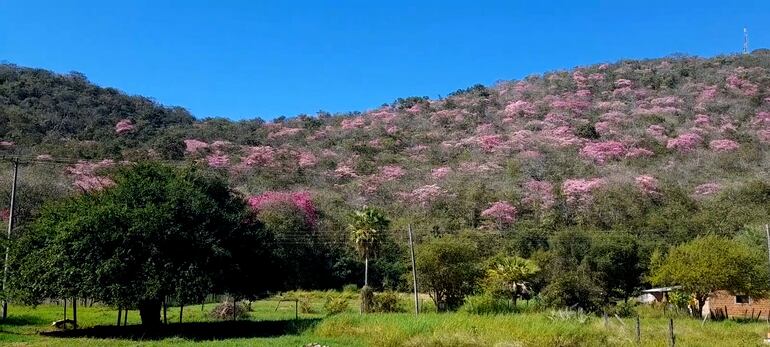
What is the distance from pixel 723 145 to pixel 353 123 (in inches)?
2051

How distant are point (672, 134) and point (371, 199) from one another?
40.2m

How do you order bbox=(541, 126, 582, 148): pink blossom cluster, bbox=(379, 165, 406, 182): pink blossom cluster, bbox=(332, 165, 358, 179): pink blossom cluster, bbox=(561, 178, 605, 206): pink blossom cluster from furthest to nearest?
bbox=(541, 126, 582, 148): pink blossom cluster
bbox=(332, 165, 358, 179): pink blossom cluster
bbox=(379, 165, 406, 182): pink blossom cluster
bbox=(561, 178, 605, 206): pink blossom cluster

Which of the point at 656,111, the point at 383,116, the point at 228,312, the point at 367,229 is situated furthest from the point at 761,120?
the point at 228,312

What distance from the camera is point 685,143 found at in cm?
7569

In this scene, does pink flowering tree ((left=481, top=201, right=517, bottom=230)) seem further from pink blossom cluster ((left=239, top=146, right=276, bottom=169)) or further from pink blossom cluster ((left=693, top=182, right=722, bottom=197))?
pink blossom cluster ((left=239, top=146, right=276, bottom=169))

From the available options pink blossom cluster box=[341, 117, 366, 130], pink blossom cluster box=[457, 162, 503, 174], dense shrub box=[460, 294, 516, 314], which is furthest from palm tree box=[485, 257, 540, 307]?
pink blossom cluster box=[341, 117, 366, 130]

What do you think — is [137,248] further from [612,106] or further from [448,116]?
[612,106]

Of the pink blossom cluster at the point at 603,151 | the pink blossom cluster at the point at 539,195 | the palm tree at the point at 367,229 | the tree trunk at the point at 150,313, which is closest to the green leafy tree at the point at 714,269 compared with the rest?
the palm tree at the point at 367,229

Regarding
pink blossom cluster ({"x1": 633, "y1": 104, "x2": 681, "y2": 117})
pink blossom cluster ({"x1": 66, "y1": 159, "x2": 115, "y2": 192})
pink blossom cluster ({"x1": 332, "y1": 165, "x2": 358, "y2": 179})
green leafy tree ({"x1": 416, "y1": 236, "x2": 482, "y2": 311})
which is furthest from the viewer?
pink blossom cluster ({"x1": 633, "y1": 104, "x2": 681, "y2": 117})

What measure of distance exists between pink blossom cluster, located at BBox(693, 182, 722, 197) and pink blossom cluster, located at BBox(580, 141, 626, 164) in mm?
11663

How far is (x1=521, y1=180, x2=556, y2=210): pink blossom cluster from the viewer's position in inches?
2503

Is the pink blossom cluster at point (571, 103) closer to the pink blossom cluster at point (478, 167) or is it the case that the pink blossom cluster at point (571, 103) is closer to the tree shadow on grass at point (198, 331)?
the pink blossom cluster at point (478, 167)

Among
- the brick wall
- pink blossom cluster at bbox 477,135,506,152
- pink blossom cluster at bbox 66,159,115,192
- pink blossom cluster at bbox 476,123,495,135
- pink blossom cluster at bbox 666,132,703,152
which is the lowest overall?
the brick wall

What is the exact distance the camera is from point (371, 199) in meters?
69.9
